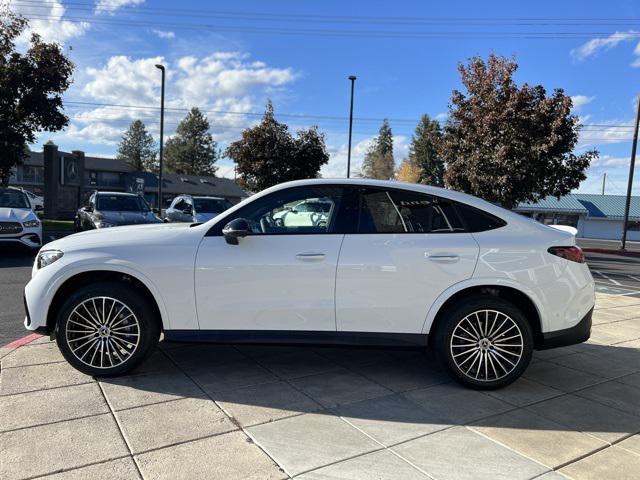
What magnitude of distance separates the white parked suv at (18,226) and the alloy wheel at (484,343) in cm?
1073

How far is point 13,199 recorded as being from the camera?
1253 centimetres

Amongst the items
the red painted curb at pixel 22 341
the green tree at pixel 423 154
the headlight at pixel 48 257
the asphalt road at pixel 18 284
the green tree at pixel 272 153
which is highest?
the green tree at pixel 423 154

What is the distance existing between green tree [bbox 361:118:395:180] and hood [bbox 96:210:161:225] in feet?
241

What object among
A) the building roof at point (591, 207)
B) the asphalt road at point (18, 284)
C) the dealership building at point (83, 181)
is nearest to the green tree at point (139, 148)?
the dealership building at point (83, 181)

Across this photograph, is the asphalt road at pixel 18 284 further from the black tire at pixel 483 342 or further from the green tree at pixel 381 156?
the green tree at pixel 381 156

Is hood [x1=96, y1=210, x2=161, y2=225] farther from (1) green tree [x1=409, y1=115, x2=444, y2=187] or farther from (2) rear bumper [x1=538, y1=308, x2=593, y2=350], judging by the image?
(1) green tree [x1=409, y1=115, x2=444, y2=187]

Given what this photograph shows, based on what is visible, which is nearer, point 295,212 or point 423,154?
point 295,212

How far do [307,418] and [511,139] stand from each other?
13198mm

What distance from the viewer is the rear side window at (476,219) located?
13.9ft

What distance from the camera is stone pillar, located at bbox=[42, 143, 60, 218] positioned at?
77.6 ft

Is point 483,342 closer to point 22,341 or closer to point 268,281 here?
point 268,281

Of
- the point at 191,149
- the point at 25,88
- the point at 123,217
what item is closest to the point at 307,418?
the point at 123,217

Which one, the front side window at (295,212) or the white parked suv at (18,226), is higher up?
the front side window at (295,212)

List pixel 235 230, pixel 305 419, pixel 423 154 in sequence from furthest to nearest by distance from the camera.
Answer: pixel 423 154 → pixel 235 230 → pixel 305 419
